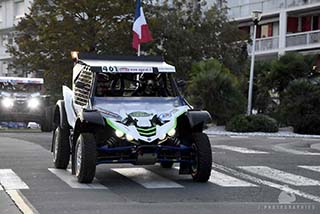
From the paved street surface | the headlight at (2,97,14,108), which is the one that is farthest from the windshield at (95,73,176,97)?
the headlight at (2,97,14,108)

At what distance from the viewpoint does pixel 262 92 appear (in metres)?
30.3

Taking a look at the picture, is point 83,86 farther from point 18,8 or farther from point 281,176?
point 18,8

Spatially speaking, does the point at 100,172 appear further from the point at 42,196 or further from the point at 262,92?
the point at 262,92

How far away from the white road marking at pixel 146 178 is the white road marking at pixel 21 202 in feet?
7.13

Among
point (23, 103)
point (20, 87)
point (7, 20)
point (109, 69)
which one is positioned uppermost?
point (7, 20)

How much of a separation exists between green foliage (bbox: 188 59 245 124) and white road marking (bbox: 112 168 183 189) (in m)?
15.4

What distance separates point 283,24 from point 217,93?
18663 millimetres

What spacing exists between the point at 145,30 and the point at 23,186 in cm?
1740

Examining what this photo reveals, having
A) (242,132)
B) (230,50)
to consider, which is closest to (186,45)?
(230,50)

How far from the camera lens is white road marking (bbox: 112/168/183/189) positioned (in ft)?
35.9

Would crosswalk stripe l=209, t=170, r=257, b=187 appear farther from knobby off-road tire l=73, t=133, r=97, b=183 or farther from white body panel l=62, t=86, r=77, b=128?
white body panel l=62, t=86, r=77, b=128

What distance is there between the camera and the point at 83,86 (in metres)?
12.1

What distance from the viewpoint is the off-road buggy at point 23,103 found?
27844mm

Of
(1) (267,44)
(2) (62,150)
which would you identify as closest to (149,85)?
(2) (62,150)
